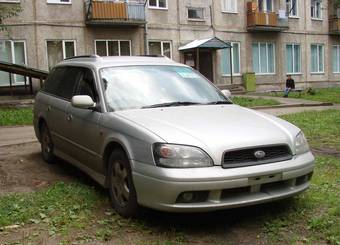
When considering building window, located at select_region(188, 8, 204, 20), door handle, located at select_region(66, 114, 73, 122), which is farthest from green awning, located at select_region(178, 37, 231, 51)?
door handle, located at select_region(66, 114, 73, 122)

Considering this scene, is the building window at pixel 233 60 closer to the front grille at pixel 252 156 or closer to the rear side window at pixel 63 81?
the rear side window at pixel 63 81

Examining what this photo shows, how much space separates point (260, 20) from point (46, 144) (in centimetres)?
2454

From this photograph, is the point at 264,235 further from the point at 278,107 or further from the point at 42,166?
the point at 278,107

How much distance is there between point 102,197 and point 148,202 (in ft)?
4.41

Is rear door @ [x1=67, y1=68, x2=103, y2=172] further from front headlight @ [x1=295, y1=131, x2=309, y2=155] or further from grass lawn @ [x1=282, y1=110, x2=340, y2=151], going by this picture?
grass lawn @ [x1=282, y1=110, x2=340, y2=151]

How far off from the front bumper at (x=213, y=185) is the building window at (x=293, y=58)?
29750 mm

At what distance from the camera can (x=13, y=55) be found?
896 inches

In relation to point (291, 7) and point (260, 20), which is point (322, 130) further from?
point (291, 7)

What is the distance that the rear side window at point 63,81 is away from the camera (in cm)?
664

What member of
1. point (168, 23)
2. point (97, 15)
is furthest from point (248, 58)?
point (97, 15)

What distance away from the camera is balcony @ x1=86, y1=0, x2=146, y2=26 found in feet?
78.0

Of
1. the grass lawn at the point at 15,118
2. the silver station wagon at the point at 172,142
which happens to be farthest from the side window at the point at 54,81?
the grass lawn at the point at 15,118

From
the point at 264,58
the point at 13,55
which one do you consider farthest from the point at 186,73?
the point at 264,58

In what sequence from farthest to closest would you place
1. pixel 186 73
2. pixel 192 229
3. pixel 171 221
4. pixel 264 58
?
pixel 264 58, pixel 186 73, pixel 171 221, pixel 192 229
